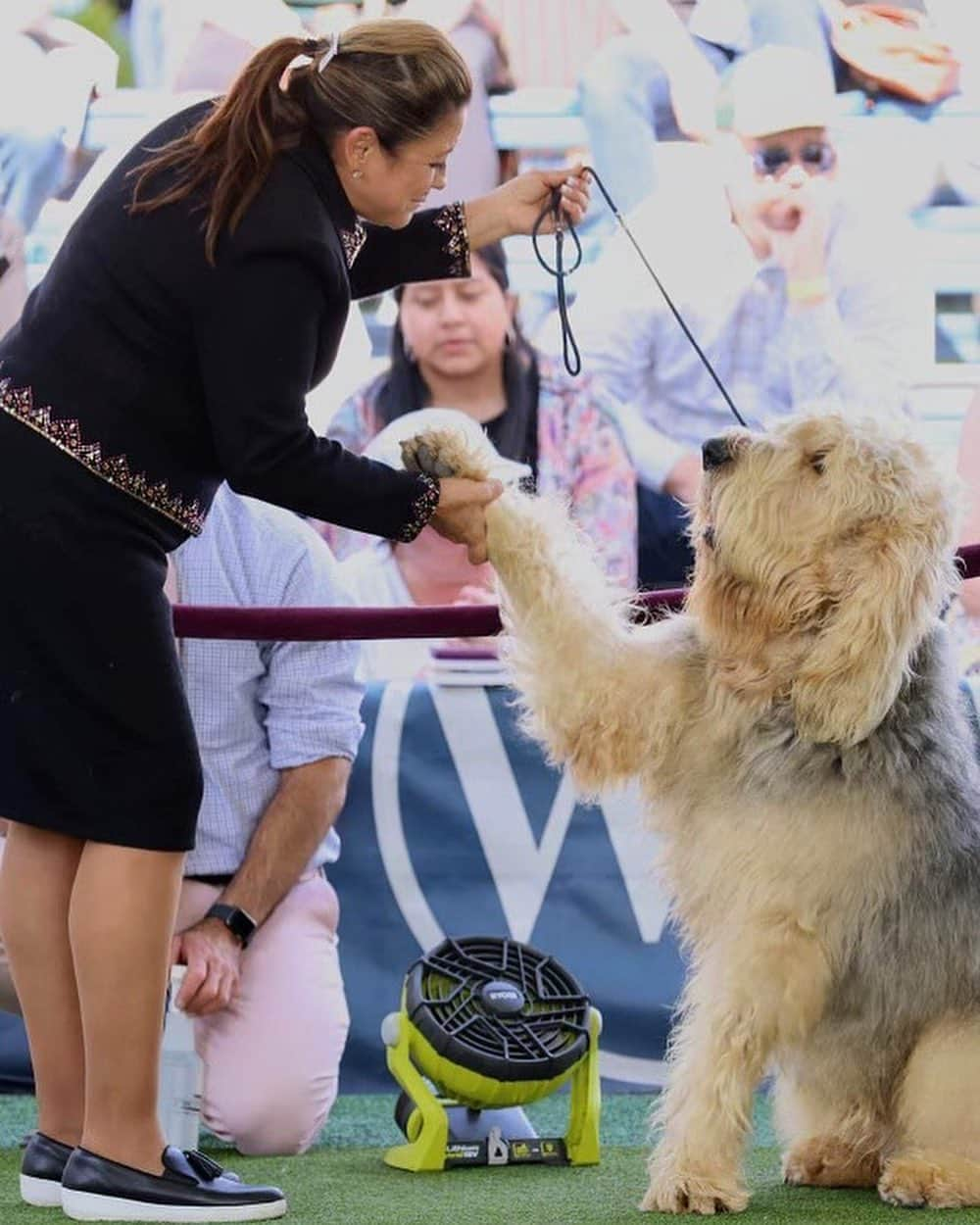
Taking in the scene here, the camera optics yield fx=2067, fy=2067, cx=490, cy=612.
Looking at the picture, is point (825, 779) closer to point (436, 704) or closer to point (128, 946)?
point (128, 946)

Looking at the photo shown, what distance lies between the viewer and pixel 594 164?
18.5ft

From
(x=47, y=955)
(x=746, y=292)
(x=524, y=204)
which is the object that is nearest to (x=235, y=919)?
(x=47, y=955)

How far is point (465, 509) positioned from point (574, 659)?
34cm

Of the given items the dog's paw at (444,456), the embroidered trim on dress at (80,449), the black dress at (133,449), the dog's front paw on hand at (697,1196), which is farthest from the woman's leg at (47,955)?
the dog's front paw on hand at (697,1196)

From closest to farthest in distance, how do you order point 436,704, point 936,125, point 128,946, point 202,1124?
point 128,946
point 202,1124
point 436,704
point 936,125

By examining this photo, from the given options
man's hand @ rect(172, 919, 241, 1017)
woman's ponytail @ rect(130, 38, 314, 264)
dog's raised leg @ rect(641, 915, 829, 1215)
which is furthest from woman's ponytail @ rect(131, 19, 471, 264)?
man's hand @ rect(172, 919, 241, 1017)

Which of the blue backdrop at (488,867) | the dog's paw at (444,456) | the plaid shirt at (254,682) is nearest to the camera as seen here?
the dog's paw at (444,456)

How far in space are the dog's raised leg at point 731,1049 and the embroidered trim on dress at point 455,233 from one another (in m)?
1.26

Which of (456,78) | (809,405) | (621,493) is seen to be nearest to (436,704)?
(621,493)

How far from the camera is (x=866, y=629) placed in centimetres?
324

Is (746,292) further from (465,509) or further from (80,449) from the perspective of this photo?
(80,449)

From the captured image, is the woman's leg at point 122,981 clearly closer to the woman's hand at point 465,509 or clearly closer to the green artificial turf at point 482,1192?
the green artificial turf at point 482,1192

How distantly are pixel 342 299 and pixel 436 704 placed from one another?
7.08 ft

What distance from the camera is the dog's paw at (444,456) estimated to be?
133 inches
